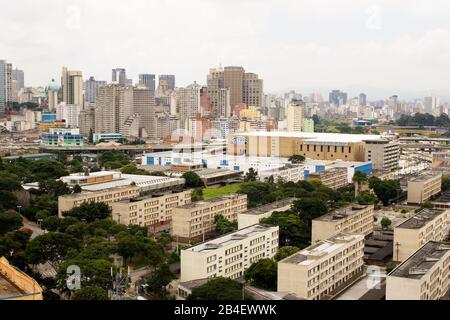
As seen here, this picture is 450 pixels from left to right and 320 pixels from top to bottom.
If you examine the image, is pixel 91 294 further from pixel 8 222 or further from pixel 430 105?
pixel 430 105

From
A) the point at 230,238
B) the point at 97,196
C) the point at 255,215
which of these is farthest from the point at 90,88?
the point at 230,238

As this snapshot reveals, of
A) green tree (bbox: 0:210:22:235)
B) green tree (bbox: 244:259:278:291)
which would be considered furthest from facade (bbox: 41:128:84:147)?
green tree (bbox: 244:259:278:291)

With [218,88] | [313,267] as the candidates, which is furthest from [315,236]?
[218,88]

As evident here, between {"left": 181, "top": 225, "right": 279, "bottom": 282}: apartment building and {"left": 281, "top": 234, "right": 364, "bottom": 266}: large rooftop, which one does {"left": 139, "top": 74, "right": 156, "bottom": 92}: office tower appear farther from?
{"left": 281, "top": 234, "right": 364, "bottom": 266}: large rooftop

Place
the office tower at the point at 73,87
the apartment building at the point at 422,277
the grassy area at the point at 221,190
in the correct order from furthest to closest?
the office tower at the point at 73,87 → the grassy area at the point at 221,190 → the apartment building at the point at 422,277

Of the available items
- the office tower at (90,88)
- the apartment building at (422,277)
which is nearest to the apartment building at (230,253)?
the apartment building at (422,277)

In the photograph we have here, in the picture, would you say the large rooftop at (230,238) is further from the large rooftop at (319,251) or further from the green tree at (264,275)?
the large rooftop at (319,251)
